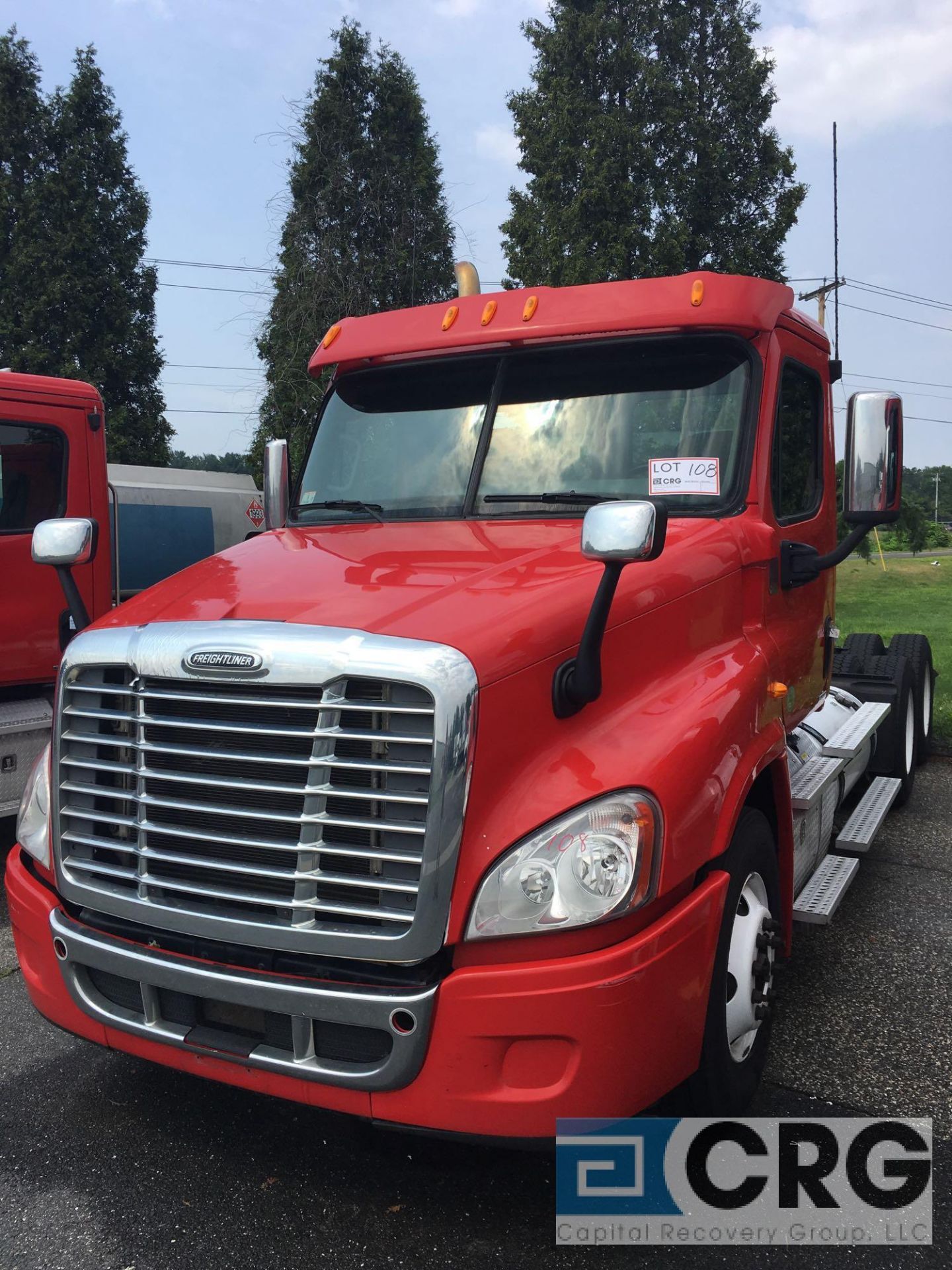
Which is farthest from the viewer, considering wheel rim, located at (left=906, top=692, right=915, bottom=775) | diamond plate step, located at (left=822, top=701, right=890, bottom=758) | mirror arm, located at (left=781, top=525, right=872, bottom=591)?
wheel rim, located at (left=906, top=692, right=915, bottom=775)

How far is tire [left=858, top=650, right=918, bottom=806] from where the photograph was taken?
689 cm

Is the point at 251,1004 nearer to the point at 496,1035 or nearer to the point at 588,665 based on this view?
the point at 496,1035

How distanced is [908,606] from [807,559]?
21.5 m

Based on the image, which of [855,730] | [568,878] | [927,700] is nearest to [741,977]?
[568,878]

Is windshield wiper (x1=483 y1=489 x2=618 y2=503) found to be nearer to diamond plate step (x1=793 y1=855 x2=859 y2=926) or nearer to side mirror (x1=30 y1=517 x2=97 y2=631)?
side mirror (x1=30 y1=517 x2=97 y2=631)

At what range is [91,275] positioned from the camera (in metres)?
27.1

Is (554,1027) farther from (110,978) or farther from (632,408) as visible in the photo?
(632,408)

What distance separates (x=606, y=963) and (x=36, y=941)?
169 cm

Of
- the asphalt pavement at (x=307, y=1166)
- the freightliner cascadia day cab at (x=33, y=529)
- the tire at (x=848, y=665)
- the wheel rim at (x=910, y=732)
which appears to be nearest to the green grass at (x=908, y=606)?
the wheel rim at (x=910, y=732)

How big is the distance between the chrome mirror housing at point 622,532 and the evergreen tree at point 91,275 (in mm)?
25685

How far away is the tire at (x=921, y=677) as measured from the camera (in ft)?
25.4

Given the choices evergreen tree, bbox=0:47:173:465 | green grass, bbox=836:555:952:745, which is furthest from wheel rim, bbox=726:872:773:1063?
evergreen tree, bbox=0:47:173:465

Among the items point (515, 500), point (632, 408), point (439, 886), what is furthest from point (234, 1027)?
point (632, 408)

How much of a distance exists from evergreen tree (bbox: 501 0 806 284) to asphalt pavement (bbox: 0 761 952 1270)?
19.6 m
